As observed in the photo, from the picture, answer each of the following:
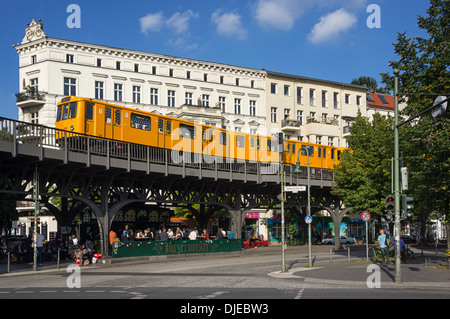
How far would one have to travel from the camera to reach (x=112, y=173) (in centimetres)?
3219

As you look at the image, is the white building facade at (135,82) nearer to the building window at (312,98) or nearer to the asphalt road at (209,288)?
the building window at (312,98)

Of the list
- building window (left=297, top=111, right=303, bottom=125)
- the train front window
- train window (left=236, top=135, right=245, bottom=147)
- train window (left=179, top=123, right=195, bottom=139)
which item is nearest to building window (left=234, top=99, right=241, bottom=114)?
building window (left=297, top=111, right=303, bottom=125)

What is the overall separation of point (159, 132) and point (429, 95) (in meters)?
17.7

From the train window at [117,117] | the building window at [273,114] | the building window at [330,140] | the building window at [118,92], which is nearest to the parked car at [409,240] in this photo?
the building window at [330,140]

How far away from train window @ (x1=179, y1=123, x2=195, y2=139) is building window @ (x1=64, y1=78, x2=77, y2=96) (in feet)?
73.6

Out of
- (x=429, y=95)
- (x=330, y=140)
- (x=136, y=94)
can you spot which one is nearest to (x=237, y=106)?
(x=136, y=94)

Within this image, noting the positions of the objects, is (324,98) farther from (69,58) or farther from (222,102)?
(69,58)

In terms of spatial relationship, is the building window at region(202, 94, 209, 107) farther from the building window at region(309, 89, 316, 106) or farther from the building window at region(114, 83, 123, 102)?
the building window at region(309, 89, 316, 106)

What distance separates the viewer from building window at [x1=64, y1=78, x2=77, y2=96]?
53.8m

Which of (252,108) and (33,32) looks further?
A: (252,108)

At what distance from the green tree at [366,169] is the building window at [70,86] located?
96.3 feet

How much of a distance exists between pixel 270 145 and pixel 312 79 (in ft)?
104

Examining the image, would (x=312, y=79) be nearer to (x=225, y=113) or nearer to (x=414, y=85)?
(x=225, y=113)

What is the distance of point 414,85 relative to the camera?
25156 mm
